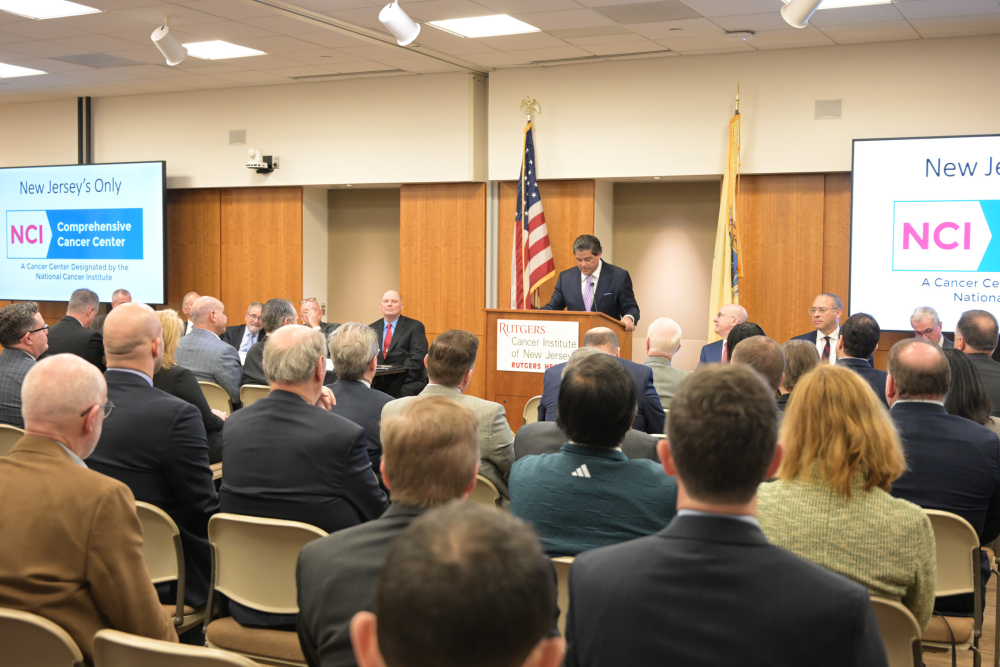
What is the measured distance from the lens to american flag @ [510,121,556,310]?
370 inches

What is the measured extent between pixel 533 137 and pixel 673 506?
7.47 m

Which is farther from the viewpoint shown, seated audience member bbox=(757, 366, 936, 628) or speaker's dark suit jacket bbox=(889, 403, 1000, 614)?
speaker's dark suit jacket bbox=(889, 403, 1000, 614)

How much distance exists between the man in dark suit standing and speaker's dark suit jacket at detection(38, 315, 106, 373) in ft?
9.50

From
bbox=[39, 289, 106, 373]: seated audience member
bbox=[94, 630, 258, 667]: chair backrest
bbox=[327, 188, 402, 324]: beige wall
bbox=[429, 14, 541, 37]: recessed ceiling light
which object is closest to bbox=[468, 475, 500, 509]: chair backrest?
bbox=[94, 630, 258, 667]: chair backrest

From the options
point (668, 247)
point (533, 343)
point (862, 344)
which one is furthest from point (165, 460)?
point (668, 247)

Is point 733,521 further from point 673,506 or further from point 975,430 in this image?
point 975,430

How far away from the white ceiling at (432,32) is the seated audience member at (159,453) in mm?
4736

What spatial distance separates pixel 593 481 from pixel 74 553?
137 centimetres

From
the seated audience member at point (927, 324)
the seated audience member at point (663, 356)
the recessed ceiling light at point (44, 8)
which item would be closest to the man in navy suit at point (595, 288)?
the seated audience member at point (927, 324)

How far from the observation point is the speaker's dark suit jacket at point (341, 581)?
1823 millimetres

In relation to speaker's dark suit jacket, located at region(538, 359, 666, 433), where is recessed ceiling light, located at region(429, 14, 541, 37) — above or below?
above

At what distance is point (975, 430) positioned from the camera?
10.3ft

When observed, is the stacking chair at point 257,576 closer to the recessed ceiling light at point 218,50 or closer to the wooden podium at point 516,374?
the wooden podium at point 516,374

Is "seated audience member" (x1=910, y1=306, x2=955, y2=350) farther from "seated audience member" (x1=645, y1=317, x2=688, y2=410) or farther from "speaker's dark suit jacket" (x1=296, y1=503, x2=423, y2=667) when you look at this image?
"speaker's dark suit jacket" (x1=296, y1=503, x2=423, y2=667)
